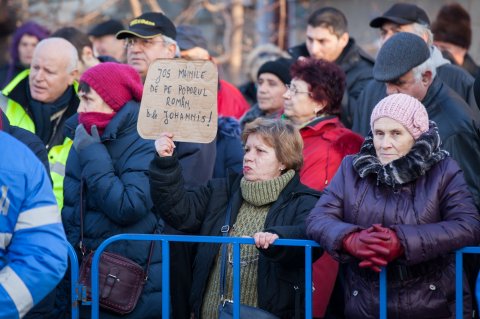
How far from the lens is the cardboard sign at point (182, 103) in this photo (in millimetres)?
5531

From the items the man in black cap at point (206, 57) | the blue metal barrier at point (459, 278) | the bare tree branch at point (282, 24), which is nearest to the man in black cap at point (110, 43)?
the man in black cap at point (206, 57)

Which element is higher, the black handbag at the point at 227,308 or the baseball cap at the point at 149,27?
the baseball cap at the point at 149,27

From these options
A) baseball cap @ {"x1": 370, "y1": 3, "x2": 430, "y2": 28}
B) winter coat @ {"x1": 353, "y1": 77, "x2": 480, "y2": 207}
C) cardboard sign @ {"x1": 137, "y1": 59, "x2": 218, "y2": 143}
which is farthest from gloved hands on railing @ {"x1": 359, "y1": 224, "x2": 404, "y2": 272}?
baseball cap @ {"x1": 370, "y1": 3, "x2": 430, "y2": 28}

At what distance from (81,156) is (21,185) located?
2.14 m

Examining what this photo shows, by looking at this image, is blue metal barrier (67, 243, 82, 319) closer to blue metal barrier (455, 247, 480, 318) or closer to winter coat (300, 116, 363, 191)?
winter coat (300, 116, 363, 191)

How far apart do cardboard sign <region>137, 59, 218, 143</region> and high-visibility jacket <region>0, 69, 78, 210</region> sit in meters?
1.19

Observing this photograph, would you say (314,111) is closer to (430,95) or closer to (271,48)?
(430,95)

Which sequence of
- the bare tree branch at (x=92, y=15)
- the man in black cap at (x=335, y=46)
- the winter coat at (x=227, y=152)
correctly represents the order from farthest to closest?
the bare tree branch at (x=92, y=15), the man in black cap at (x=335, y=46), the winter coat at (x=227, y=152)

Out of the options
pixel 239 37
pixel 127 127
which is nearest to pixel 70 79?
pixel 127 127

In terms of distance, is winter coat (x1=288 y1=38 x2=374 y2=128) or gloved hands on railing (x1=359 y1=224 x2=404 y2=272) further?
winter coat (x1=288 y1=38 x2=374 y2=128)

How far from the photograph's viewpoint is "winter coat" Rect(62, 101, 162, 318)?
590 centimetres

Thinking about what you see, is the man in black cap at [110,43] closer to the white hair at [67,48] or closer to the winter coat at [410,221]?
the white hair at [67,48]

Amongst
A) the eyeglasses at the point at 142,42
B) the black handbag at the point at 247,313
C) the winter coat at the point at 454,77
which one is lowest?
the black handbag at the point at 247,313

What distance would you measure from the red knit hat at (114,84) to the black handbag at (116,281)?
101 cm
